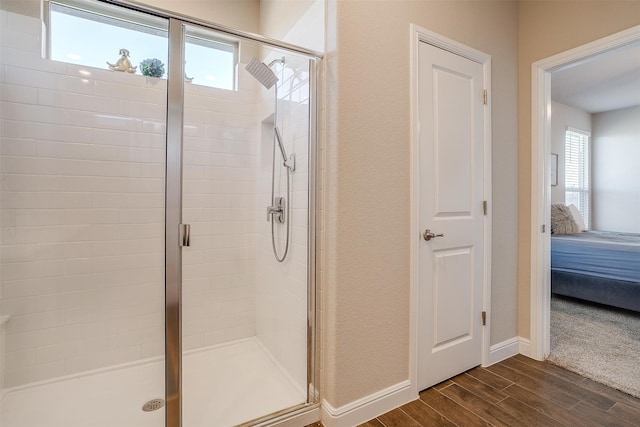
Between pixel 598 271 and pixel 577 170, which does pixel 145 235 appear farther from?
pixel 577 170

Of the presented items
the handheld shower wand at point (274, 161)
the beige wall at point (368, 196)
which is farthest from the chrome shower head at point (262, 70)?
the beige wall at point (368, 196)

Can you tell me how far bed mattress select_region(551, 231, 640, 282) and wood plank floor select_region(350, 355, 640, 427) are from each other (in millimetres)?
1706

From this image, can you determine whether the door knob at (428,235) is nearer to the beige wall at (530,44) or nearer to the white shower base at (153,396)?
the beige wall at (530,44)

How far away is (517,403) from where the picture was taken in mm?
1752

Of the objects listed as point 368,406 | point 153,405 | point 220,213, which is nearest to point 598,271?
point 368,406

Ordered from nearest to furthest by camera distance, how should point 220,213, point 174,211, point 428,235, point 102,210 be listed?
1. point 174,211
2. point 428,235
3. point 102,210
4. point 220,213

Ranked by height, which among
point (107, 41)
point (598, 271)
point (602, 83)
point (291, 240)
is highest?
point (602, 83)

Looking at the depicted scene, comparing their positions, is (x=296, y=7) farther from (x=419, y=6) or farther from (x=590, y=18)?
(x=590, y=18)

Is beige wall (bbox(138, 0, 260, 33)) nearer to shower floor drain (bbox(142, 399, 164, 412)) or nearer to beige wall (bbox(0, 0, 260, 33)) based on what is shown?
beige wall (bbox(0, 0, 260, 33))

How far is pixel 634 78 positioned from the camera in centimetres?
404

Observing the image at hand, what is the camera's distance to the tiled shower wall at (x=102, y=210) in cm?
190

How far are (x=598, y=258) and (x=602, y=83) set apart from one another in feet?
8.41

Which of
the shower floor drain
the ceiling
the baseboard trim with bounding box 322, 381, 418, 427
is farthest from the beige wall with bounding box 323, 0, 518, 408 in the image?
the ceiling

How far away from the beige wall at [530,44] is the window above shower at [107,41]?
2.07 m
